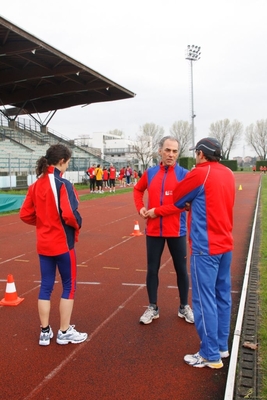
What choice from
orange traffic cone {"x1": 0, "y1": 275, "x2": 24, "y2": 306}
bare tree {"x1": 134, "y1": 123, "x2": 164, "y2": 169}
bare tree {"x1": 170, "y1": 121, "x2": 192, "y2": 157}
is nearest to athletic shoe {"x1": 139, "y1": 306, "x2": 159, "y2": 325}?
orange traffic cone {"x1": 0, "y1": 275, "x2": 24, "y2": 306}

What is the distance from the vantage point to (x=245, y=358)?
3.44 m

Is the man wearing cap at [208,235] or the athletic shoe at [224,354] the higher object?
the man wearing cap at [208,235]

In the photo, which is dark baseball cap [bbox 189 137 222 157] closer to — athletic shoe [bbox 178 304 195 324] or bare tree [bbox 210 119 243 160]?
athletic shoe [bbox 178 304 195 324]

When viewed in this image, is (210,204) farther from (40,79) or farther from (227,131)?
(227,131)

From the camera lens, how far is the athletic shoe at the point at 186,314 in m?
4.36

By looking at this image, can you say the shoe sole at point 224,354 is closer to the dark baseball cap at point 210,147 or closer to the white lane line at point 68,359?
the white lane line at point 68,359

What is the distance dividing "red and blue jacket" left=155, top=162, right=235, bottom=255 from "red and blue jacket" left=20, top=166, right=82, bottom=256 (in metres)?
1.08

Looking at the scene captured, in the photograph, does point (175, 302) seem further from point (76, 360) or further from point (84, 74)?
point (84, 74)

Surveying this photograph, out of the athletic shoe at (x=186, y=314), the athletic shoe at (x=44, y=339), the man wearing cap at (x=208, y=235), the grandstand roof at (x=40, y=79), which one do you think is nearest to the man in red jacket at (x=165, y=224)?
the athletic shoe at (x=186, y=314)

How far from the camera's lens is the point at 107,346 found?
150 inches

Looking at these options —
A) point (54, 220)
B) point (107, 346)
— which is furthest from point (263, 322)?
point (54, 220)

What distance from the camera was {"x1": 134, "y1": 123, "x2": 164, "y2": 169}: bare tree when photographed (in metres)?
76.6

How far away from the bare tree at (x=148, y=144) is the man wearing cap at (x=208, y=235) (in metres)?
69.5

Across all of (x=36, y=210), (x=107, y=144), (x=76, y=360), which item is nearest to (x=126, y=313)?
(x=76, y=360)
